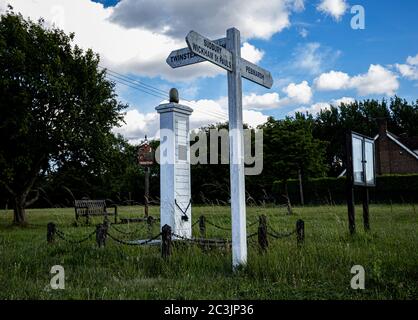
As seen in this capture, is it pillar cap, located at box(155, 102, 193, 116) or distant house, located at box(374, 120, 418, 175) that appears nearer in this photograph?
pillar cap, located at box(155, 102, 193, 116)

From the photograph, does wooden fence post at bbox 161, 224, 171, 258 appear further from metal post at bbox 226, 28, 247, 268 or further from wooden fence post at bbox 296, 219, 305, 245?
wooden fence post at bbox 296, 219, 305, 245

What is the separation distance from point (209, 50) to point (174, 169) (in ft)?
14.1

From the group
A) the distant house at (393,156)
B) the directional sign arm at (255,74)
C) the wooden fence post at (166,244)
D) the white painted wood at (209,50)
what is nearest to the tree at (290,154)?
the distant house at (393,156)

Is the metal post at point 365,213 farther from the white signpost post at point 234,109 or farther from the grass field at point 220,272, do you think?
the white signpost post at point 234,109

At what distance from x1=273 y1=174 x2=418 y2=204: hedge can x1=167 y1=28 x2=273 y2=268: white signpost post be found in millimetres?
25385

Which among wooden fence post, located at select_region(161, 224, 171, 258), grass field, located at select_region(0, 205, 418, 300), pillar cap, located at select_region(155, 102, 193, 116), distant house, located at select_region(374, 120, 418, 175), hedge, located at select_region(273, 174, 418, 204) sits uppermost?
distant house, located at select_region(374, 120, 418, 175)

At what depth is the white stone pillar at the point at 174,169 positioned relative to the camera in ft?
34.1

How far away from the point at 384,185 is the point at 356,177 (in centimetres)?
2499

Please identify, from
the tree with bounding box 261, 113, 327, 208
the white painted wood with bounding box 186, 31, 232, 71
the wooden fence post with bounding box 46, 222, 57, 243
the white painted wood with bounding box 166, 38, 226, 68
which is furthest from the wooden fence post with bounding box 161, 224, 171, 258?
the tree with bounding box 261, 113, 327, 208

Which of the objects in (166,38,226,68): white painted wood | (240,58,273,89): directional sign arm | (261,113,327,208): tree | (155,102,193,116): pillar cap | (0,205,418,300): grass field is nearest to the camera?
(0,205,418,300): grass field

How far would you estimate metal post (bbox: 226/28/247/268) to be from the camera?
7031 mm

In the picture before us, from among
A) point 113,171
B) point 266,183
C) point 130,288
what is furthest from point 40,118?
point 266,183

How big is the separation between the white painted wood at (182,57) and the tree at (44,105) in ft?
44.1

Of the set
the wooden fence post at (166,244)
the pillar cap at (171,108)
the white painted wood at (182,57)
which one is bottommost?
the wooden fence post at (166,244)
